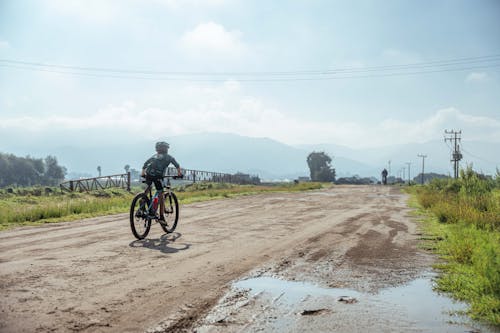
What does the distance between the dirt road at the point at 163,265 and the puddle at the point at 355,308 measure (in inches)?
14.4

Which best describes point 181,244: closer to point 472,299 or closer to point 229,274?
point 229,274

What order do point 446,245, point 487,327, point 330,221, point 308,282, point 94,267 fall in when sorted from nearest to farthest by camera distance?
point 487,327 < point 308,282 < point 94,267 < point 446,245 < point 330,221

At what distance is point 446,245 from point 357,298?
4.24m

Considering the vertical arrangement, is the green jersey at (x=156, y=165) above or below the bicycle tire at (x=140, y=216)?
above

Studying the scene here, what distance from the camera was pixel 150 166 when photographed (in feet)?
31.8

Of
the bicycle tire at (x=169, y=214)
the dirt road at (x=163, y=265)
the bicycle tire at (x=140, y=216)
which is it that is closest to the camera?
the dirt road at (x=163, y=265)

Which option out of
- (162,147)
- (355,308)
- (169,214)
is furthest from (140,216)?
(355,308)

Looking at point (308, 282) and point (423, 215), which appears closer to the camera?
point (308, 282)

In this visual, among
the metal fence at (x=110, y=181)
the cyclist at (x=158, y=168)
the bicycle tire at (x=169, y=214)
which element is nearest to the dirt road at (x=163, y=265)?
the bicycle tire at (x=169, y=214)

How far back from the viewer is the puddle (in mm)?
4078

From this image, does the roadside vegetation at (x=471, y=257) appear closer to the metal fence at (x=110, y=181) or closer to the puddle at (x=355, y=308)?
the puddle at (x=355, y=308)

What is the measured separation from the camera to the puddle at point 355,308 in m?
4.08

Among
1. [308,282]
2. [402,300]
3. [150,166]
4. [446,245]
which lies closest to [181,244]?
[150,166]

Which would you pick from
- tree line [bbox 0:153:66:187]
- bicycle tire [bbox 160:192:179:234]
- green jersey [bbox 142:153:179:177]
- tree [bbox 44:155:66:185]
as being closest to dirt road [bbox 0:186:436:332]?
bicycle tire [bbox 160:192:179:234]
